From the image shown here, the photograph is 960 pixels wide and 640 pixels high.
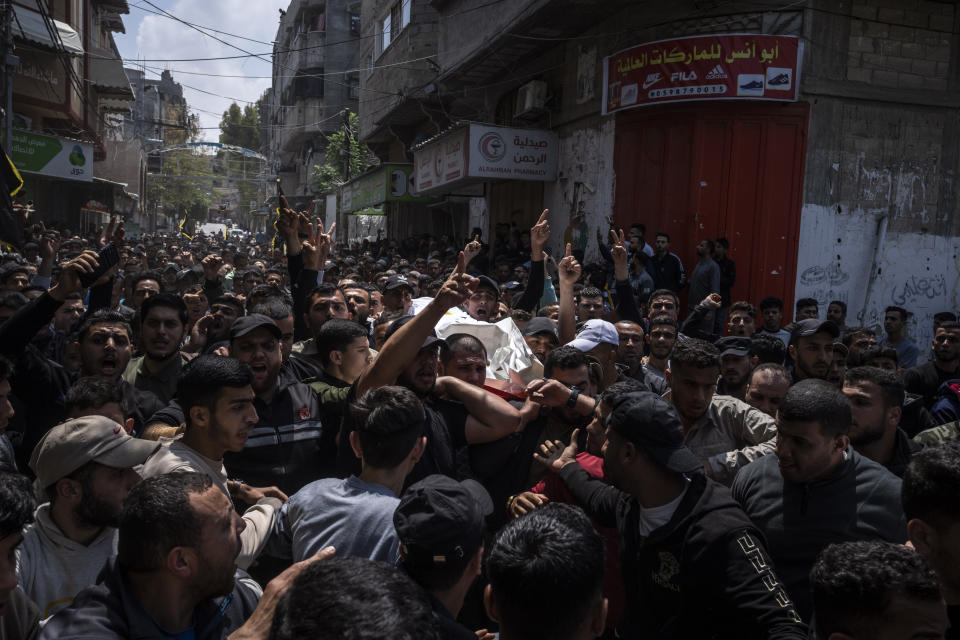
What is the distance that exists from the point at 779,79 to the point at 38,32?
717 inches

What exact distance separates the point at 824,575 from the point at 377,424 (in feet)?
4.71

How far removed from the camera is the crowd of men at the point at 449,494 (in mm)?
1834

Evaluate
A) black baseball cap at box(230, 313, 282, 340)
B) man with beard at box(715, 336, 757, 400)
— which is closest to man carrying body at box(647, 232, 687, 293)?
man with beard at box(715, 336, 757, 400)

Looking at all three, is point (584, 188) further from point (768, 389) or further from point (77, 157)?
point (77, 157)

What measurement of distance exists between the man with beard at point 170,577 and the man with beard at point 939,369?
536 centimetres

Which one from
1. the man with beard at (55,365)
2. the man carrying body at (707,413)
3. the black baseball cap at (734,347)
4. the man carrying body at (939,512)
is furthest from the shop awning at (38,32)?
the man carrying body at (939,512)

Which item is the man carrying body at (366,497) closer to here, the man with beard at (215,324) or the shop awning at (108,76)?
the man with beard at (215,324)

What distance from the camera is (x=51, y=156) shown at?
60.4 feet

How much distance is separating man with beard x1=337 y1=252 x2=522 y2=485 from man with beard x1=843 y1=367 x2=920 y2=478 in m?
1.62

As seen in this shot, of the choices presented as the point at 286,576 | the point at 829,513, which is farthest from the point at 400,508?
the point at 829,513

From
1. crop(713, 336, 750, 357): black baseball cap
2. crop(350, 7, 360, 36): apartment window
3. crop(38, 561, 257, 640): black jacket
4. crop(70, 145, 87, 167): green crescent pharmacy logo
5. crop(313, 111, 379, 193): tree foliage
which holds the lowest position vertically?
crop(38, 561, 257, 640): black jacket

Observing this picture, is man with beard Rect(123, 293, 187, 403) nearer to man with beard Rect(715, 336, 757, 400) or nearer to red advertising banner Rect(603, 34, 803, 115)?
man with beard Rect(715, 336, 757, 400)

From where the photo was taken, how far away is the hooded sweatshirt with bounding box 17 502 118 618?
232 cm

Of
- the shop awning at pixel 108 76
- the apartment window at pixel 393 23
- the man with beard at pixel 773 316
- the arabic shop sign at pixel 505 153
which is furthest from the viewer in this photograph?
the shop awning at pixel 108 76
